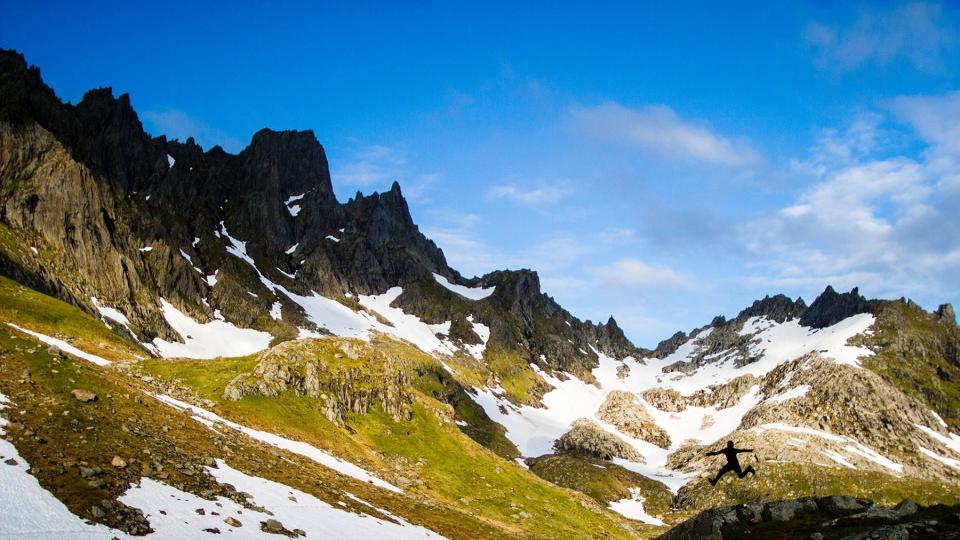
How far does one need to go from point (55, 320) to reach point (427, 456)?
201 feet

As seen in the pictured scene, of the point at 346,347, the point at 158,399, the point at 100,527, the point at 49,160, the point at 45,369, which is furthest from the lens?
the point at 49,160

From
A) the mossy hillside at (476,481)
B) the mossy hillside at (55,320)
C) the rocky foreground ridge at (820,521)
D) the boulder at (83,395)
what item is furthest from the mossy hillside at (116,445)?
the mossy hillside at (55,320)

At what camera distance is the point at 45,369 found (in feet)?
141

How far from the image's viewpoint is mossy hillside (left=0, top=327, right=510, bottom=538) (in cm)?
2734

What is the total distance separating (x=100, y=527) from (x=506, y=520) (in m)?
60.9

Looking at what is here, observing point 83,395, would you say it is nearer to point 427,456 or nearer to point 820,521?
point 820,521

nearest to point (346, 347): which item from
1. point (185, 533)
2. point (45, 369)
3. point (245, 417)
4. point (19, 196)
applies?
point (245, 417)

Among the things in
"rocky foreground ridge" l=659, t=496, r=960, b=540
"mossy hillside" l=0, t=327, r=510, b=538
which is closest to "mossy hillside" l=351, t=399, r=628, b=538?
"mossy hillside" l=0, t=327, r=510, b=538

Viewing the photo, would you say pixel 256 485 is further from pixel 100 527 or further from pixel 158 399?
pixel 158 399

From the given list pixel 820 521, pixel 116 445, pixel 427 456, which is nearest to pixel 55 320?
pixel 427 456

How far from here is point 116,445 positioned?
33188 millimetres

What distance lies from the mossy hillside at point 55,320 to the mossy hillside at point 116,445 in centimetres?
3067

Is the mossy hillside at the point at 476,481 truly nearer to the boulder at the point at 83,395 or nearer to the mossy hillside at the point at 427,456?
the mossy hillside at the point at 427,456

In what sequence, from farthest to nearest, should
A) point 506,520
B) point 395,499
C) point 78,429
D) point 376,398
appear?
point 376,398 < point 506,520 < point 395,499 < point 78,429
